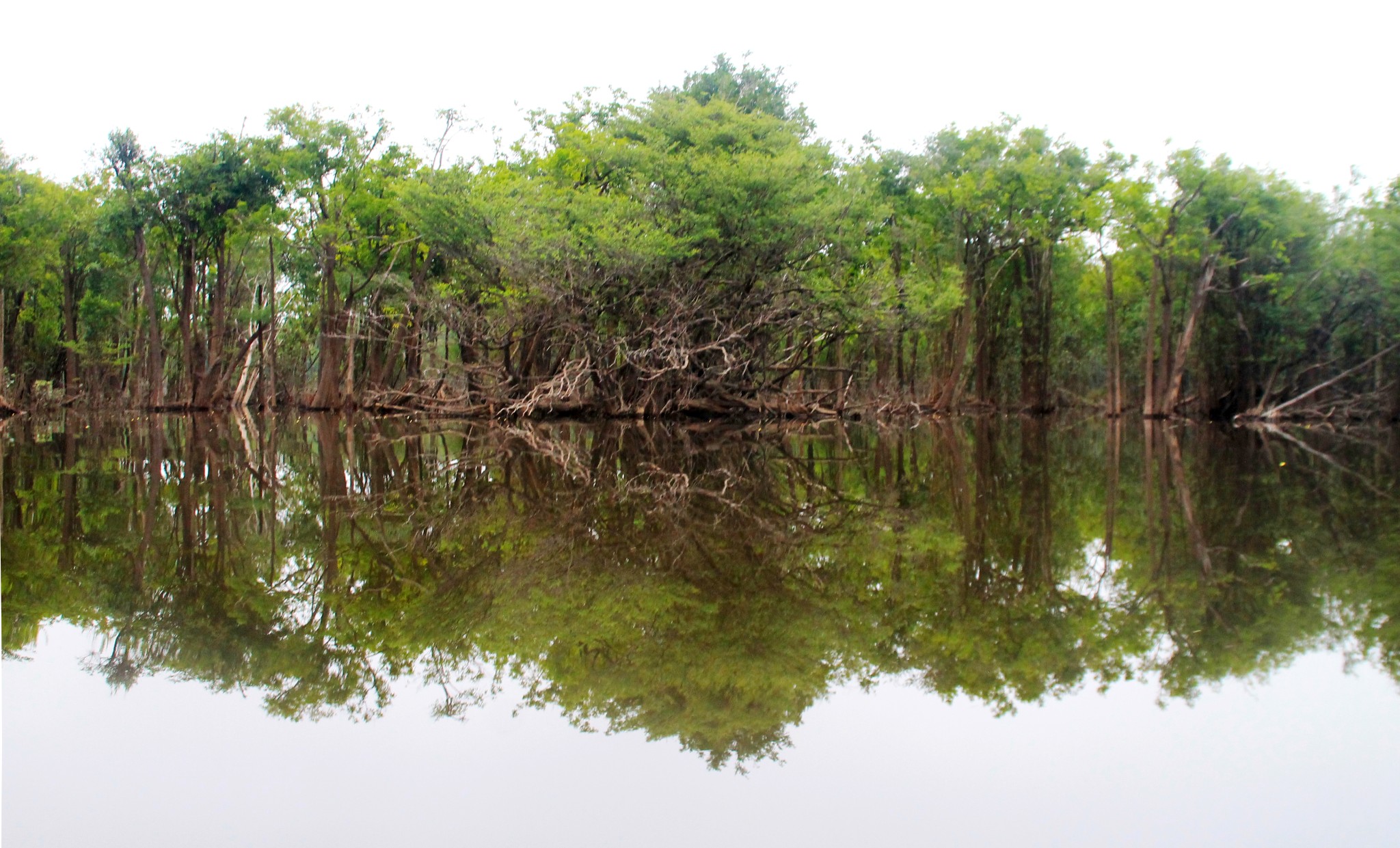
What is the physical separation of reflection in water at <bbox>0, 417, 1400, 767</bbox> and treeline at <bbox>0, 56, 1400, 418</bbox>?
484 inches

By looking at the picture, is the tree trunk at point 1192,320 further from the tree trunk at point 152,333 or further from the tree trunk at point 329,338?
the tree trunk at point 152,333

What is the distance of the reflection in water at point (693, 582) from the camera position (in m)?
3.17

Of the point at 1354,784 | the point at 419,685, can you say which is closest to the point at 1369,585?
the point at 1354,784

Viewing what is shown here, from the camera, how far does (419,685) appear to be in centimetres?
304

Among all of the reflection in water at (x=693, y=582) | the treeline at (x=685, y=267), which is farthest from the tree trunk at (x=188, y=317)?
the reflection in water at (x=693, y=582)

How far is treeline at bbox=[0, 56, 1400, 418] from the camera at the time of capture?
2128cm

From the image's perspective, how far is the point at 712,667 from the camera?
3203mm

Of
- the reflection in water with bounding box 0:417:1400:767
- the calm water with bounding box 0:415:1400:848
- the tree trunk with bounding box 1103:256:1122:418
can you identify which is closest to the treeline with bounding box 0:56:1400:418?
the tree trunk with bounding box 1103:256:1122:418

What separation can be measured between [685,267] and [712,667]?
19.0 m

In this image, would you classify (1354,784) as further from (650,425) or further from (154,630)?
(650,425)

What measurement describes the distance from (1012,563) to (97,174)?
3368 cm

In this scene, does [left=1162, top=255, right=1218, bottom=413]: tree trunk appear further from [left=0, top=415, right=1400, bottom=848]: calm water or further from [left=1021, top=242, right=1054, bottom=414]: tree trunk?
[left=0, top=415, right=1400, bottom=848]: calm water

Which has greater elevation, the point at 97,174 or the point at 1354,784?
the point at 97,174

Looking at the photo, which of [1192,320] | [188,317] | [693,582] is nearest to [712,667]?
[693,582]
